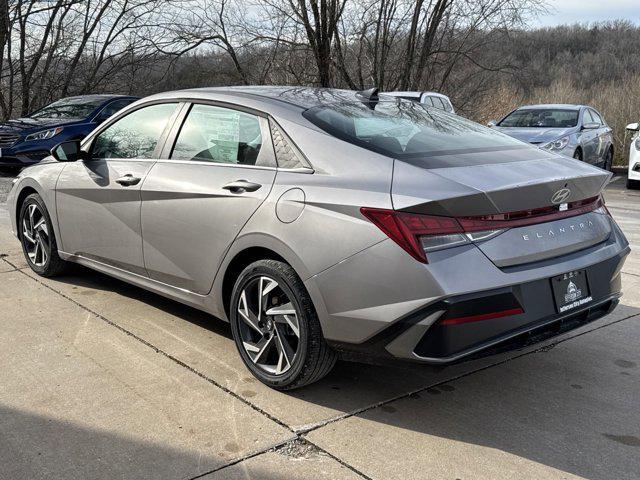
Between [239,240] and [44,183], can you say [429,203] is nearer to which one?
[239,240]

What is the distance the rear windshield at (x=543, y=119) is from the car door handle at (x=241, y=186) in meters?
10.4

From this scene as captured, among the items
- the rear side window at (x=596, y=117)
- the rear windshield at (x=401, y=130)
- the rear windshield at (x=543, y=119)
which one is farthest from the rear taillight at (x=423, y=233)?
the rear side window at (x=596, y=117)

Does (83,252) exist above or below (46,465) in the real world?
above

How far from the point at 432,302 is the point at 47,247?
362 centimetres

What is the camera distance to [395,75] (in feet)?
62.4

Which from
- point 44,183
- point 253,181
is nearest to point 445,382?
point 253,181

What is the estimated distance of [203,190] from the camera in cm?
366

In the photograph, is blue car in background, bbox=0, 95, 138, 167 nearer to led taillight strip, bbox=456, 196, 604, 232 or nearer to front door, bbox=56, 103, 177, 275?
front door, bbox=56, 103, 177, 275

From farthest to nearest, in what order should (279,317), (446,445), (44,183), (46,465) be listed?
(44,183)
(279,317)
(446,445)
(46,465)

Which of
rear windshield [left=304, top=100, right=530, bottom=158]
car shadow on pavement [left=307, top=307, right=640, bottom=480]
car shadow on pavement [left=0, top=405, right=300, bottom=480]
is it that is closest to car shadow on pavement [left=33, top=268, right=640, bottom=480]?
car shadow on pavement [left=307, top=307, right=640, bottom=480]

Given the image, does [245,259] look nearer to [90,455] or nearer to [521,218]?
[90,455]

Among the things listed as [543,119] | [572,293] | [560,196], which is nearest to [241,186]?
[560,196]

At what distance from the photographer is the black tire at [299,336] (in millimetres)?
3109

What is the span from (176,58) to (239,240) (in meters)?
16.5
